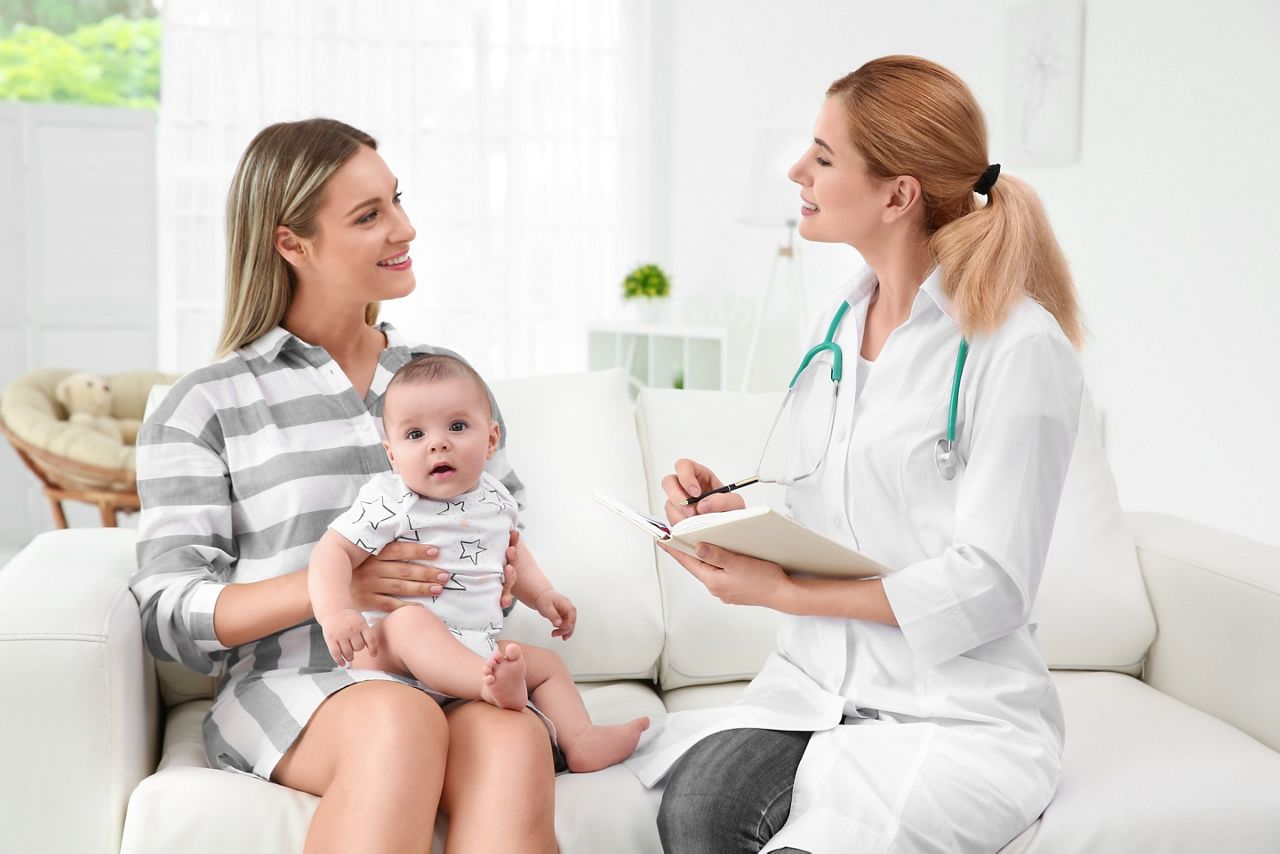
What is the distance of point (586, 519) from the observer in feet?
6.55

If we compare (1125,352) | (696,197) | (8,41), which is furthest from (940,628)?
(8,41)

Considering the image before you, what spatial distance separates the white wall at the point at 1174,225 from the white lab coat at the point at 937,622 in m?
1.79

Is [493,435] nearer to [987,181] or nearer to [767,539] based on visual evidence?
[767,539]

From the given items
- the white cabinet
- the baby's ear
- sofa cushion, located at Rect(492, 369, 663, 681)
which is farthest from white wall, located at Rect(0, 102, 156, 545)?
the baby's ear

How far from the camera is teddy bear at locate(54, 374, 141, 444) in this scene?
15.0ft

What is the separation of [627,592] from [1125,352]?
2.11 m

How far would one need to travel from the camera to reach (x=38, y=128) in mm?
5336

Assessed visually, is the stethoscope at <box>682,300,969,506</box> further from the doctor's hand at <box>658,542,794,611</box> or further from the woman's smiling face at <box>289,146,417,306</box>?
the woman's smiling face at <box>289,146,417,306</box>

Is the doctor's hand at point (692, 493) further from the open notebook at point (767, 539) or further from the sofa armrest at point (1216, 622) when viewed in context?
the sofa armrest at point (1216, 622)

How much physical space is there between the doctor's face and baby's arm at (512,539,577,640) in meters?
0.62

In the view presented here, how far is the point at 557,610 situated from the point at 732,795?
42 centimetres

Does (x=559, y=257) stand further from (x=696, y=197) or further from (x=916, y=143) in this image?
(x=916, y=143)

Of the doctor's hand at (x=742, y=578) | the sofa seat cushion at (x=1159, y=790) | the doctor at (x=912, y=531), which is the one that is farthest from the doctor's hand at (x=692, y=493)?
the sofa seat cushion at (x=1159, y=790)

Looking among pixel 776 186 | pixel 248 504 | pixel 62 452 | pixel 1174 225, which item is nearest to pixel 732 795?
pixel 248 504
